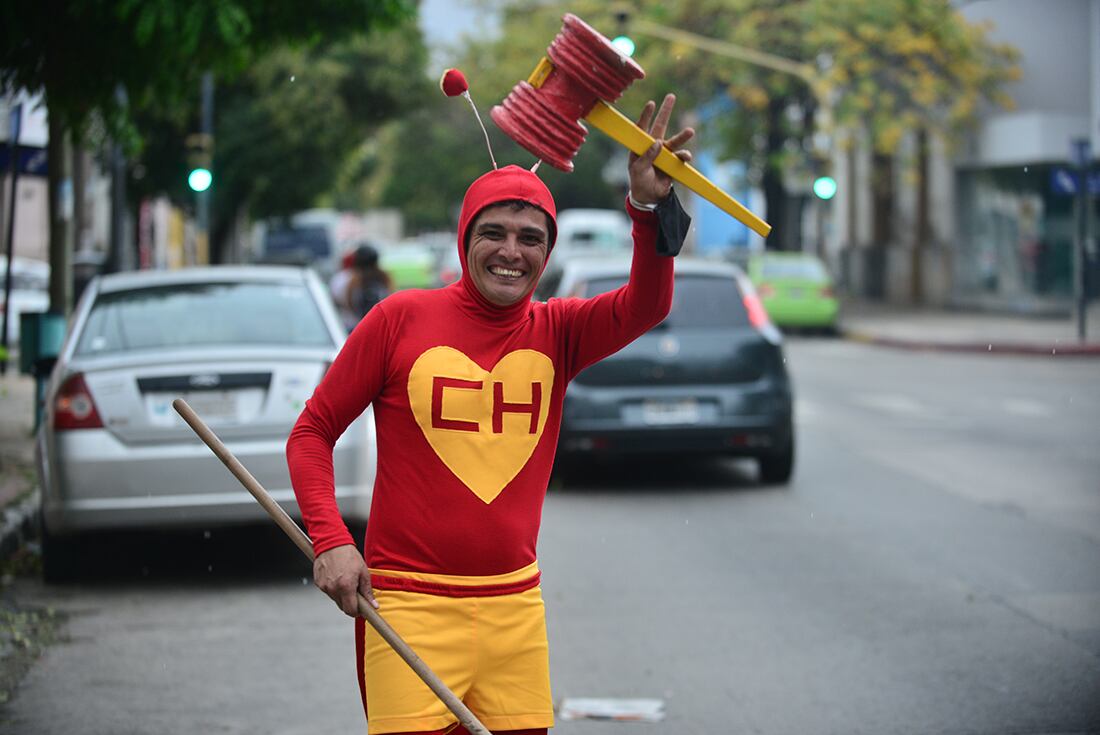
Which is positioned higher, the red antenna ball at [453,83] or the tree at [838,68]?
the tree at [838,68]

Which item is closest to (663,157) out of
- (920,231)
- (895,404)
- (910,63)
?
(895,404)

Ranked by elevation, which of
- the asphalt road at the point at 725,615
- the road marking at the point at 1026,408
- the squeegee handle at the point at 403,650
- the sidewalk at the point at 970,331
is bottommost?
the asphalt road at the point at 725,615

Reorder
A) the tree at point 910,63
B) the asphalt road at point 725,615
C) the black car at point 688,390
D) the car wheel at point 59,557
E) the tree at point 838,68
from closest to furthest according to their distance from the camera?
the asphalt road at point 725,615 → the car wheel at point 59,557 → the black car at point 688,390 → the tree at point 910,63 → the tree at point 838,68

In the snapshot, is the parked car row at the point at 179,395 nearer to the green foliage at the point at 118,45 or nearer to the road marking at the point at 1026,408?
the green foliage at the point at 118,45

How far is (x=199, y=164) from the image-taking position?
74.4 ft

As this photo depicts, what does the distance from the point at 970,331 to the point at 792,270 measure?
350cm

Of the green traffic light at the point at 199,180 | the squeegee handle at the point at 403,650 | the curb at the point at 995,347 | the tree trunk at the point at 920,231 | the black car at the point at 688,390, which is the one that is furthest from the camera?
the tree trunk at the point at 920,231

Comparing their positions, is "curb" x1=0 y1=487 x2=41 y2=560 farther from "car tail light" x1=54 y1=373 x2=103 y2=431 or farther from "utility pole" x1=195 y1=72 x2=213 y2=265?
"utility pole" x1=195 y1=72 x2=213 y2=265

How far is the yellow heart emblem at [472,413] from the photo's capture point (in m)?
3.45

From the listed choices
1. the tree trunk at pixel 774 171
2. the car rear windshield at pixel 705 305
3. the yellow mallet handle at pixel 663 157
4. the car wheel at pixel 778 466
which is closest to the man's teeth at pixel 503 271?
the yellow mallet handle at pixel 663 157

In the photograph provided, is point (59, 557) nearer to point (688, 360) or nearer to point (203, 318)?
point (203, 318)

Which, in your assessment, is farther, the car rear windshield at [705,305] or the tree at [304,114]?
the tree at [304,114]

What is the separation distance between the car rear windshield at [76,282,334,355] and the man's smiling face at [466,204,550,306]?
483 cm

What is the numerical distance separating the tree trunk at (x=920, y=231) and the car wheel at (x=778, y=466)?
100 ft
